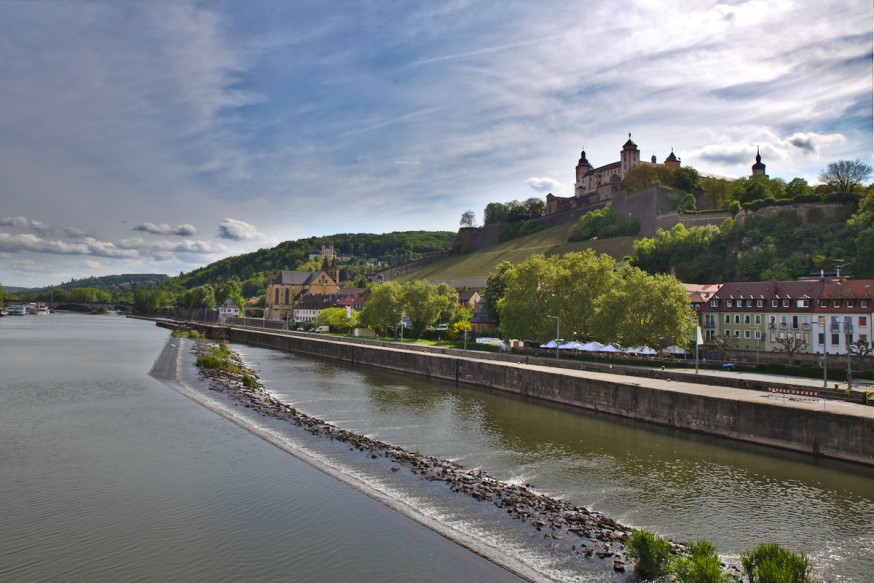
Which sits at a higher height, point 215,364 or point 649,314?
point 649,314

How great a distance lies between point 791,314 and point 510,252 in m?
78.2

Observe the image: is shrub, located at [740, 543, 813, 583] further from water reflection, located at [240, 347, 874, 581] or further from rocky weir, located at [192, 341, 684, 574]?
water reflection, located at [240, 347, 874, 581]

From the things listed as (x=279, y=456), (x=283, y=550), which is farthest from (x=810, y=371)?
(x=283, y=550)

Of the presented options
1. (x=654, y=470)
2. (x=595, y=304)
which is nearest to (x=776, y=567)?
(x=654, y=470)

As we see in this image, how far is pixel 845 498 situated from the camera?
54.5 ft

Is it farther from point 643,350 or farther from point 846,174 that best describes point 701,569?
point 846,174

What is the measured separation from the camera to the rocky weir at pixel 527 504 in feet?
42.2

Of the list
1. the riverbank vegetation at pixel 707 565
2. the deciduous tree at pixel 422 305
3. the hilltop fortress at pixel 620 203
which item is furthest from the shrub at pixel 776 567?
the hilltop fortress at pixel 620 203

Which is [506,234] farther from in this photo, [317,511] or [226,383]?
[317,511]

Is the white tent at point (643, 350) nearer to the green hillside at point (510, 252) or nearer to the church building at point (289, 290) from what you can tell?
the green hillside at point (510, 252)

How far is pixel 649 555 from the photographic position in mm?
11484

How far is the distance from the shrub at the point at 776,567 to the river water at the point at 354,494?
280cm

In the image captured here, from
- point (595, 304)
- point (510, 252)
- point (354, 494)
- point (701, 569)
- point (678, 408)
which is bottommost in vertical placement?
point (354, 494)

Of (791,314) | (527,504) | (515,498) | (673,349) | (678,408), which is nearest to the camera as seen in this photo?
(527,504)
